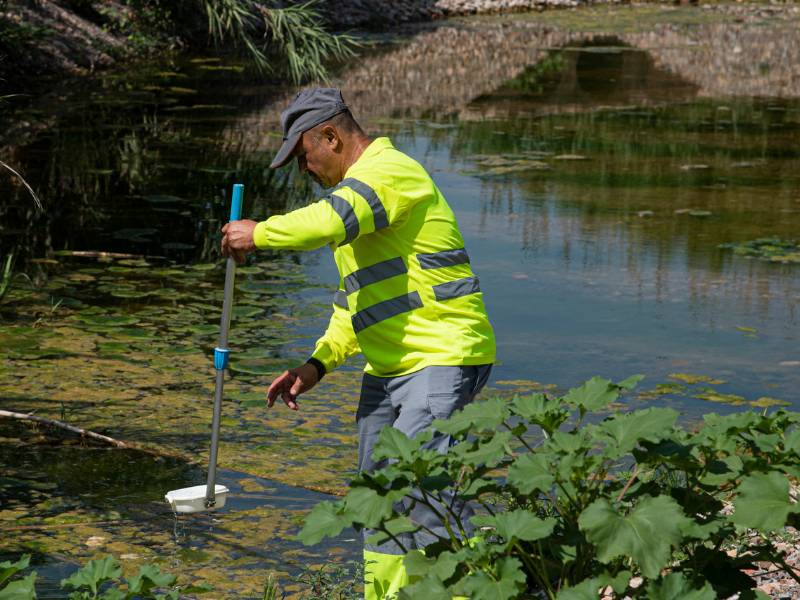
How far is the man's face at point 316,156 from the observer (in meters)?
4.08

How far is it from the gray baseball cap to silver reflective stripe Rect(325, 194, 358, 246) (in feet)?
0.94

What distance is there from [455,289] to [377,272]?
9.4 inches

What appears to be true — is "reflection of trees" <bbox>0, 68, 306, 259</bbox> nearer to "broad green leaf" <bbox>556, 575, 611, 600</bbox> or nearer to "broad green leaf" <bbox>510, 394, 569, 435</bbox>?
"broad green leaf" <bbox>510, 394, 569, 435</bbox>

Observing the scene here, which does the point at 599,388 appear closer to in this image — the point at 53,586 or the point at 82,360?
the point at 53,586

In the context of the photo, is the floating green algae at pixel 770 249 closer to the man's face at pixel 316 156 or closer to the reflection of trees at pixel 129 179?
the reflection of trees at pixel 129 179

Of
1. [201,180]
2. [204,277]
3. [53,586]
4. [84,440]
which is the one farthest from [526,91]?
[53,586]

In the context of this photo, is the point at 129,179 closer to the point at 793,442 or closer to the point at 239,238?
the point at 239,238

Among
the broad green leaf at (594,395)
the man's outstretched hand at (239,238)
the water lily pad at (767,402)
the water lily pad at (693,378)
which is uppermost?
the man's outstretched hand at (239,238)

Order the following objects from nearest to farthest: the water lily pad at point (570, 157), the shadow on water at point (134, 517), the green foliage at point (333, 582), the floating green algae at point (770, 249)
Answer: the green foliage at point (333, 582) → the shadow on water at point (134, 517) → the floating green algae at point (770, 249) → the water lily pad at point (570, 157)

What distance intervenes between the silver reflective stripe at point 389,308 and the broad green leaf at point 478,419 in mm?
978

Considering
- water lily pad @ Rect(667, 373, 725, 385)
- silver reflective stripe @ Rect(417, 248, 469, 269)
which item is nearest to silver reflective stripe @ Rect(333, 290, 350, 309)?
silver reflective stripe @ Rect(417, 248, 469, 269)

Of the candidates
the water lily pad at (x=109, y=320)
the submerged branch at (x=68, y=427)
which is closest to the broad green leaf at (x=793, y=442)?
the submerged branch at (x=68, y=427)

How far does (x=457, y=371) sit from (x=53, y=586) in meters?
1.53

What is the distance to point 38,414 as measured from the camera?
20.8 ft
